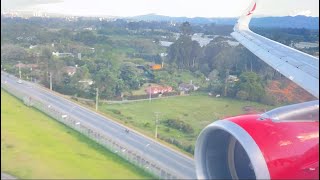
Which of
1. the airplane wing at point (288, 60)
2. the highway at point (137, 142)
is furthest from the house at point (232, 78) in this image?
the highway at point (137, 142)

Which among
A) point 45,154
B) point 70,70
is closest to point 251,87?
point 70,70

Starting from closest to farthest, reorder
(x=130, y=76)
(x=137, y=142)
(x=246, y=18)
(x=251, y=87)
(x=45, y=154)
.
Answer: (x=45, y=154)
(x=137, y=142)
(x=246, y=18)
(x=251, y=87)
(x=130, y=76)

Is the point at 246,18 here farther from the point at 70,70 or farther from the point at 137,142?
the point at 70,70

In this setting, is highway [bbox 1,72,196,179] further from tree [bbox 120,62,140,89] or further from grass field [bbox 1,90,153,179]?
tree [bbox 120,62,140,89]

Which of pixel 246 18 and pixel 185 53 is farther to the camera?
pixel 185 53

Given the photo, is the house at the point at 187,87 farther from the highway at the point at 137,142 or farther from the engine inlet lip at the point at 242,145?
the engine inlet lip at the point at 242,145

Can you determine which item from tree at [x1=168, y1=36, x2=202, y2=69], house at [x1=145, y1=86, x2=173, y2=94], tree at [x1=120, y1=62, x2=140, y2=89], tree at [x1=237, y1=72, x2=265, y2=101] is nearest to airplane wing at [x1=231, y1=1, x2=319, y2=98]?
tree at [x1=237, y1=72, x2=265, y2=101]
